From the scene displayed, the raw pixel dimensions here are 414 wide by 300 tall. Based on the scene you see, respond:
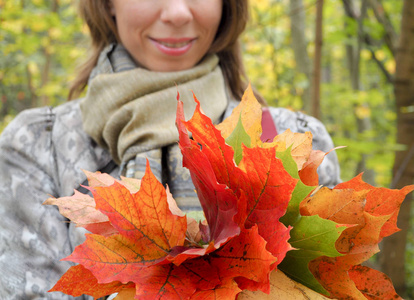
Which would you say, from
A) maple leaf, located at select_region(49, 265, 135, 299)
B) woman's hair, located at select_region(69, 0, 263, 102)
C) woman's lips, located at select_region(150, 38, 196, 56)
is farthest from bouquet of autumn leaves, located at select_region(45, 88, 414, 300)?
woman's hair, located at select_region(69, 0, 263, 102)

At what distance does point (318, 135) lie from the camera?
56.2 inches

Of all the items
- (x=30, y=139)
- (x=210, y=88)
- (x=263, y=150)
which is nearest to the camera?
(x=263, y=150)

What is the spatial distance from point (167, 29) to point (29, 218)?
0.71m

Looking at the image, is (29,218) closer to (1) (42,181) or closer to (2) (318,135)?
(1) (42,181)

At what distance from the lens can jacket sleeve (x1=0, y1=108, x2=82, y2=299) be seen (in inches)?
45.7

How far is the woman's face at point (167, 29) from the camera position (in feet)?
4.05

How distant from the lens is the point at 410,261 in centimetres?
462

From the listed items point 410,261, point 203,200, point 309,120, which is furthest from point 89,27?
point 410,261

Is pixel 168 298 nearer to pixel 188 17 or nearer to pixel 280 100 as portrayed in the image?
pixel 188 17

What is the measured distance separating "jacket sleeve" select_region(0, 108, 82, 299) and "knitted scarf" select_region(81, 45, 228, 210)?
0.18 meters

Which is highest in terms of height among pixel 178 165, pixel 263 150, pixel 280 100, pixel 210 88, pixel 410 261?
pixel 263 150

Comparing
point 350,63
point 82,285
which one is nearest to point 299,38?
point 350,63

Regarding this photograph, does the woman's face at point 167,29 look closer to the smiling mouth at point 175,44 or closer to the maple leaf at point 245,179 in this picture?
the smiling mouth at point 175,44

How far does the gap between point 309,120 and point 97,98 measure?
0.74m
